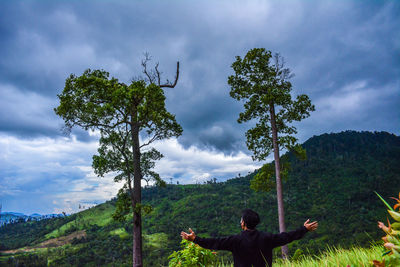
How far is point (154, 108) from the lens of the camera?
12.5m

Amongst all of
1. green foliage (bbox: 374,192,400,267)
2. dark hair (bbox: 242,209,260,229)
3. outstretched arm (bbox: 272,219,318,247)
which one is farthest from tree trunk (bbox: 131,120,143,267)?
green foliage (bbox: 374,192,400,267)

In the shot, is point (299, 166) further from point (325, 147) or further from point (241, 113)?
point (241, 113)

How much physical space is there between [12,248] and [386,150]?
191102 millimetres

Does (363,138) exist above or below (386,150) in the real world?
above

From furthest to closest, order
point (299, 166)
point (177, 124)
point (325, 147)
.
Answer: point (325, 147) < point (299, 166) < point (177, 124)

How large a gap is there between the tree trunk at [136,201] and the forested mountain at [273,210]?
2154 inches

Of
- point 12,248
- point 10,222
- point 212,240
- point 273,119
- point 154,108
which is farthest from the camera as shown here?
point 10,222

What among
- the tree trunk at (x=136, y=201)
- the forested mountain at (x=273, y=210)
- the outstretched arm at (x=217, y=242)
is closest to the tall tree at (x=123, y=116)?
the tree trunk at (x=136, y=201)

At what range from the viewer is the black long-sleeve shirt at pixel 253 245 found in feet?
11.5

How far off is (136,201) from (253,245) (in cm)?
903

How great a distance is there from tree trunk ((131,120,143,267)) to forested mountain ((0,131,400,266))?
54.7m

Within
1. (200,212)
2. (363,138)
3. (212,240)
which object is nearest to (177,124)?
(212,240)

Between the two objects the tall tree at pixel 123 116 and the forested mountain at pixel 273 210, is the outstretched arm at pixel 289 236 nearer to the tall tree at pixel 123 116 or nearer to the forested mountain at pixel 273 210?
the tall tree at pixel 123 116

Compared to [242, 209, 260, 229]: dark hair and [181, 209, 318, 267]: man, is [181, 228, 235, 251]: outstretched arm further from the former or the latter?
[242, 209, 260, 229]: dark hair
